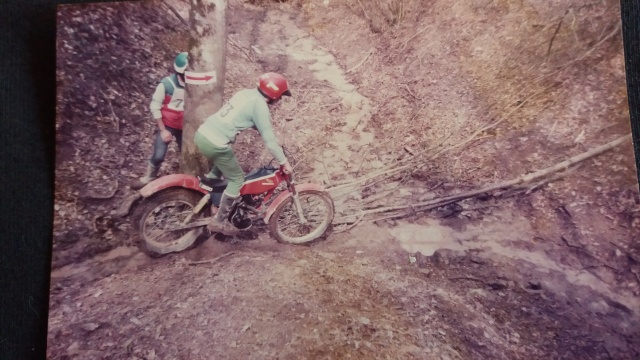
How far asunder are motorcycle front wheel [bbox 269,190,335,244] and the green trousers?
0.22 m

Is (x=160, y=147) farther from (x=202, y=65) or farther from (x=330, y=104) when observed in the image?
(x=330, y=104)

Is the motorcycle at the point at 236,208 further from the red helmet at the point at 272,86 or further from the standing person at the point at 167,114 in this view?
the red helmet at the point at 272,86

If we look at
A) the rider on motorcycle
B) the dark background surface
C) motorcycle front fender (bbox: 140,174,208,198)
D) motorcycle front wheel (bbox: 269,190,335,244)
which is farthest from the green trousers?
the dark background surface

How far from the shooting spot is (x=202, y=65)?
1.99 metres

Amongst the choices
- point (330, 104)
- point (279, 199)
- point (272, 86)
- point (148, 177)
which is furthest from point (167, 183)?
point (330, 104)

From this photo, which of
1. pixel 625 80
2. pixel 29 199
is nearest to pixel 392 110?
pixel 625 80

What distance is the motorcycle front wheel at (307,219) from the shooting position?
1.95m

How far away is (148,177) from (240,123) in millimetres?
491

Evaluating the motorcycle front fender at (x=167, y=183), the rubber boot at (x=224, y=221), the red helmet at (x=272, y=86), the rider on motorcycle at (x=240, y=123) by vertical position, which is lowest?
the rubber boot at (x=224, y=221)

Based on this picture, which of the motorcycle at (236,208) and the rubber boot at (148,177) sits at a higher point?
the rubber boot at (148,177)

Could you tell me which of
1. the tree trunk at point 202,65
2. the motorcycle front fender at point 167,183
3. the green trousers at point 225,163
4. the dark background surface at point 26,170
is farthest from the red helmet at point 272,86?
the dark background surface at point 26,170

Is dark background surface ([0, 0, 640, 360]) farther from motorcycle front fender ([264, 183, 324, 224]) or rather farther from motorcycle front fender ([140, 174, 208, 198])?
motorcycle front fender ([264, 183, 324, 224])

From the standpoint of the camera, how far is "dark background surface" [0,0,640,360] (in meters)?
2.10

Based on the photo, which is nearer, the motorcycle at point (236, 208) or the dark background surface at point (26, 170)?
the motorcycle at point (236, 208)
